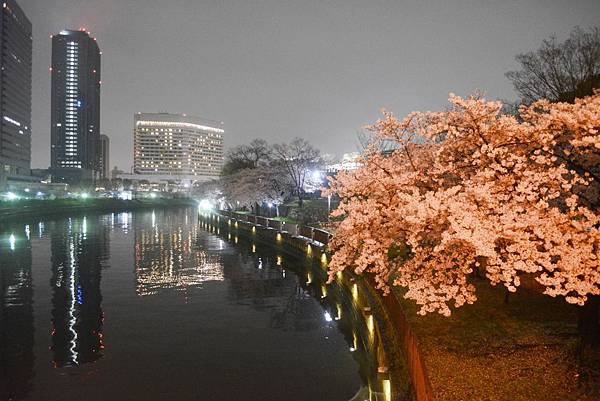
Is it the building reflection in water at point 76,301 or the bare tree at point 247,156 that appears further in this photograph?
the bare tree at point 247,156

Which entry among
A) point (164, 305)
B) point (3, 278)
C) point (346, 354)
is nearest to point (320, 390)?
point (346, 354)

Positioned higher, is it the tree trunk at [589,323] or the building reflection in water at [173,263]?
the tree trunk at [589,323]

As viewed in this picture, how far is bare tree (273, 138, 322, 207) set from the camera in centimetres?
5834

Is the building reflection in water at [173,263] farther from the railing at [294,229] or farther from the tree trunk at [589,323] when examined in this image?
the tree trunk at [589,323]

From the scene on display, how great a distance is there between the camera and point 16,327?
1839cm

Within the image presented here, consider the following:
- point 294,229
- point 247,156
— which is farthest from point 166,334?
point 247,156

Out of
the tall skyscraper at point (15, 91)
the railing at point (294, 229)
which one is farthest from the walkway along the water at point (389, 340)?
the tall skyscraper at point (15, 91)

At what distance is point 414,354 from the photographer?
9.12m

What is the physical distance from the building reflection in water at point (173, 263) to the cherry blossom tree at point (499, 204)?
1709 cm

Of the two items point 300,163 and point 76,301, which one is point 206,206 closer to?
point 300,163

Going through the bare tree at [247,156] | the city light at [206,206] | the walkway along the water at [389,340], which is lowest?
the walkway along the water at [389,340]

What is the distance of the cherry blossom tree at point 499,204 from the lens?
8.59m

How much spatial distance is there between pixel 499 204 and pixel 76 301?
20569 millimetres

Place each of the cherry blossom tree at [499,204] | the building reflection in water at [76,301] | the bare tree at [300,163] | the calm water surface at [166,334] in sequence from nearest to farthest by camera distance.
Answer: the cherry blossom tree at [499,204] < the calm water surface at [166,334] < the building reflection in water at [76,301] < the bare tree at [300,163]
